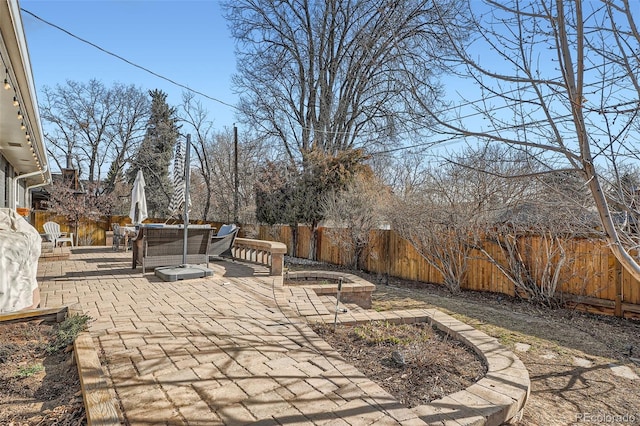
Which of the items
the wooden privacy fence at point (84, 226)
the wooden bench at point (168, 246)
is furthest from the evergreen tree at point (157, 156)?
the wooden bench at point (168, 246)

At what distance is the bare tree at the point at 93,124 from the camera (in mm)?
21344

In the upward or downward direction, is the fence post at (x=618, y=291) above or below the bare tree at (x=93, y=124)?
below

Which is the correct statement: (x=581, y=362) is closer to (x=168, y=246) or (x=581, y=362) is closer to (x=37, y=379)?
(x=37, y=379)

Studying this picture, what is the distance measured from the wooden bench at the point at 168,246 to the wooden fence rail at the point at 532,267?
4.91m

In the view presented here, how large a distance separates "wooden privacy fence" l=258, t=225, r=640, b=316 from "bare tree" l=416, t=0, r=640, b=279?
2111 millimetres

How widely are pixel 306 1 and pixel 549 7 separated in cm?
1733

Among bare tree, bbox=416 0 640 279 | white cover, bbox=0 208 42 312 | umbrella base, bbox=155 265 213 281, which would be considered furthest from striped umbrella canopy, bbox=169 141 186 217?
bare tree, bbox=416 0 640 279

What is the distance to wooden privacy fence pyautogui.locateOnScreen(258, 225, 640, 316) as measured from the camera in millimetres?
5793

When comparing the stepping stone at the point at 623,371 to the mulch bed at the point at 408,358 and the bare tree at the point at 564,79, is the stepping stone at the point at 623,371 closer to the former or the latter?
the mulch bed at the point at 408,358

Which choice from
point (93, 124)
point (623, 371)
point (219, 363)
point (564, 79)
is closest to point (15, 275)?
point (219, 363)

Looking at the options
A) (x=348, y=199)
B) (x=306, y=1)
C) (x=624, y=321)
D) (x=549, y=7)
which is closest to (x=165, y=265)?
(x=348, y=199)

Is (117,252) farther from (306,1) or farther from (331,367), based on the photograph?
(306,1)

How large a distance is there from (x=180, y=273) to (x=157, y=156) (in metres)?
19.7

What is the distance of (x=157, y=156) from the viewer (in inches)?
922
